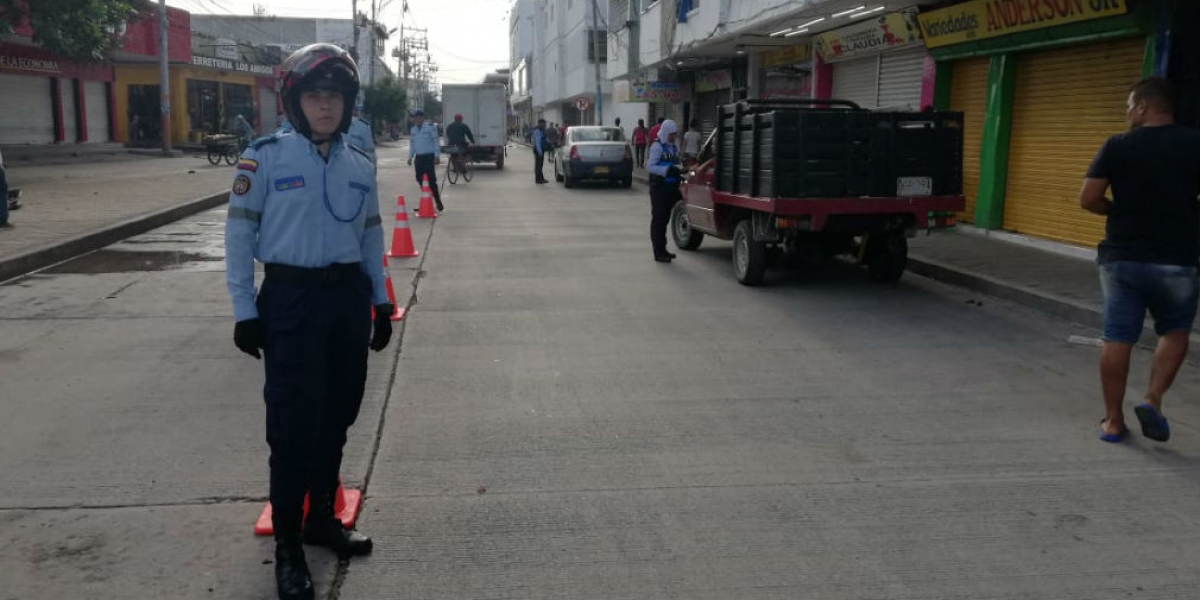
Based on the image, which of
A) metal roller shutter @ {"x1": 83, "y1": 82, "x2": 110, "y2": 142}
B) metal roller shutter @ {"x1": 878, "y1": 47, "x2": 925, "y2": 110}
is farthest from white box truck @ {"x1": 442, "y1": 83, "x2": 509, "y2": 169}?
metal roller shutter @ {"x1": 878, "y1": 47, "x2": 925, "y2": 110}

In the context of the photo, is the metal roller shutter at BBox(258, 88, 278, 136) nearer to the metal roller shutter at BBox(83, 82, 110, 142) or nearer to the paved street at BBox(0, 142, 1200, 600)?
the metal roller shutter at BBox(83, 82, 110, 142)

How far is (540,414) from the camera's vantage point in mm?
5758

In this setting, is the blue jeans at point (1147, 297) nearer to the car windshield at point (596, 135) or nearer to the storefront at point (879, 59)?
the storefront at point (879, 59)

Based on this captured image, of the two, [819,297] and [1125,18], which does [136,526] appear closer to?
[819,297]

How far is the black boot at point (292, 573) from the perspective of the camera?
11.2 feet

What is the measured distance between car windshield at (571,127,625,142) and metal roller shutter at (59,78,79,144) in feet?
75.8

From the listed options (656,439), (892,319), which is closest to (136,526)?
(656,439)

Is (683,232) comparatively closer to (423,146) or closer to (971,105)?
(971,105)

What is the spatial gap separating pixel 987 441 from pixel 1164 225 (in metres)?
1.39

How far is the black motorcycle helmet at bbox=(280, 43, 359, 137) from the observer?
3.41 meters

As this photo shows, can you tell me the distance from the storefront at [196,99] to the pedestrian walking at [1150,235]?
1534 inches

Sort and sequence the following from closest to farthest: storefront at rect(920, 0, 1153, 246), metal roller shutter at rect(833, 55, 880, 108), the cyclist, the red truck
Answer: the red truck, storefront at rect(920, 0, 1153, 246), metal roller shutter at rect(833, 55, 880, 108), the cyclist

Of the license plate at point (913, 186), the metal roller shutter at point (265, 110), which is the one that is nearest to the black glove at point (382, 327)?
the license plate at point (913, 186)

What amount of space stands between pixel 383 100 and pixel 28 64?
37116 mm
